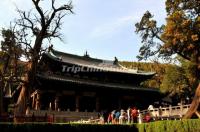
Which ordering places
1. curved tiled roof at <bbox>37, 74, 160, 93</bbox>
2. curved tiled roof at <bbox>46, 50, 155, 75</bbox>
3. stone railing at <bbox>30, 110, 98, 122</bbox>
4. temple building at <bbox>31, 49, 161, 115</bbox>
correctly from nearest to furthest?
stone railing at <bbox>30, 110, 98, 122</bbox>
curved tiled roof at <bbox>37, 74, 160, 93</bbox>
temple building at <bbox>31, 49, 161, 115</bbox>
curved tiled roof at <bbox>46, 50, 155, 75</bbox>

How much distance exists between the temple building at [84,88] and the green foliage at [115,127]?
14823mm

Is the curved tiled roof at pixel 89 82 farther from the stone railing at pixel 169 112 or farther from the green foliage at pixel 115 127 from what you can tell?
the green foliage at pixel 115 127

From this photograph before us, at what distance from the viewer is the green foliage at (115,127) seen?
20047 mm

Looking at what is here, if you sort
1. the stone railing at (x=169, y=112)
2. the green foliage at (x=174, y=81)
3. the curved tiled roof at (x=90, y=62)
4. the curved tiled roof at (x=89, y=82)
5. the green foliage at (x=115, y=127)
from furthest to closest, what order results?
1. the curved tiled roof at (x=90, y=62)
2. the green foliage at (x=174, y=81)
3. the curved tiled roof at (x=89, y=82)
4. the stone railing at (x=169, y=112)
5. the green foliage at (x=115, y=127)

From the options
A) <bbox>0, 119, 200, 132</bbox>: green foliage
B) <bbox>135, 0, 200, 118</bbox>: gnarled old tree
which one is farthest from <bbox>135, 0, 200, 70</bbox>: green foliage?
<bbox>0, 119, 200, 132</bbox>: green foliage

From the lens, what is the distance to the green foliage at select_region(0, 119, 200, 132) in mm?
20047

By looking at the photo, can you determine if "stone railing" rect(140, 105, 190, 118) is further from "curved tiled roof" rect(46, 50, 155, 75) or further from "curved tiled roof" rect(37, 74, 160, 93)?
"curved tiled roof" rect(46, 50, 155, 75)

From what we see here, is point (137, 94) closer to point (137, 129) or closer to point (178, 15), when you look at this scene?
point (178, 15)

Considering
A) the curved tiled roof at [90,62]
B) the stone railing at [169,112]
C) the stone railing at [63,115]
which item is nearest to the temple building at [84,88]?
the curved tiled roof at [90,62]

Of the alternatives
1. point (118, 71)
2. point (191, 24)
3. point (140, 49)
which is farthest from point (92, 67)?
point (191, 24)

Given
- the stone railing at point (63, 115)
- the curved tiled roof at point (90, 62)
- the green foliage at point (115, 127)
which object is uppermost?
the curved tiled roof at point (90, 62)

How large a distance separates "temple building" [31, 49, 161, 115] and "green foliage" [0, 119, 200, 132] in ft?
48.6

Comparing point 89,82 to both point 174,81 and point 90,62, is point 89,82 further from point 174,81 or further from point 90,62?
point 174,81

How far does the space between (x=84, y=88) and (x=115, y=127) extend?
18279 mm
